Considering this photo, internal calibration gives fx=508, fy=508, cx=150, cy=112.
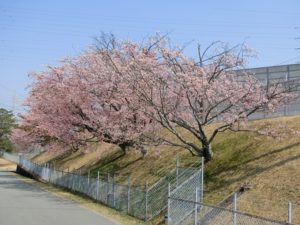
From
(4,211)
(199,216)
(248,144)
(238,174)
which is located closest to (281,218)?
(199,216)

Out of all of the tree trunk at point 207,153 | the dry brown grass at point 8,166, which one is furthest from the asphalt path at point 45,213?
the dry brown grass at point 8,166

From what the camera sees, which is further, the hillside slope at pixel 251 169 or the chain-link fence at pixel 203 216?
the hillside slope at pixel 251 169

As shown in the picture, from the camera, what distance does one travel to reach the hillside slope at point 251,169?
46.7 feet

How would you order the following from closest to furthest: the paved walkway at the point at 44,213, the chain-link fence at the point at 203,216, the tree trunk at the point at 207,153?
the chain-link fence at the point at 203,216, the paved walkway at the point at 44,213, the tree trunk at the point at 207,153

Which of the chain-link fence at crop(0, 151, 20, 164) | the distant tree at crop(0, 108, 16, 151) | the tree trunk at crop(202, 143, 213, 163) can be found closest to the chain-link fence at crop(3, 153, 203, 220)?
the tree trunk at crop(202, 143, 213, 163)

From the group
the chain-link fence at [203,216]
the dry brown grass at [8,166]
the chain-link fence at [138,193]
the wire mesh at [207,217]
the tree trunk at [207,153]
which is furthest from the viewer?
the dry brown grass at [8,166]

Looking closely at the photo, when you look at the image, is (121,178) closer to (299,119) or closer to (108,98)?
(108,98)

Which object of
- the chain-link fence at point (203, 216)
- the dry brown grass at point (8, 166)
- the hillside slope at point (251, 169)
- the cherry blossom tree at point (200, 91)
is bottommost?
the dry brown grass at point (8, 166)

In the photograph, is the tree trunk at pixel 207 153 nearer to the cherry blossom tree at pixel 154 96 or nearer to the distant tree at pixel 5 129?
the cherry blossom tree at pixel 154 96

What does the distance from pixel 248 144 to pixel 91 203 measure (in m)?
7.59

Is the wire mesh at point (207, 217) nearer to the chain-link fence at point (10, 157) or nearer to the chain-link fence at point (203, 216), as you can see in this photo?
the chain-link fence at point (203, 216)

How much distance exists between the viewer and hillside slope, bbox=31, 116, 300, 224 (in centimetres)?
1424

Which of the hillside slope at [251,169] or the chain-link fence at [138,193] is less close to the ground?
the hillside slope at [251,169]

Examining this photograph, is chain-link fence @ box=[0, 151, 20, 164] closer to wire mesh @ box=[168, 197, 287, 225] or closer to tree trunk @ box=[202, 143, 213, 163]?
tree trunk @ box=[202, 143, 213, 163]
